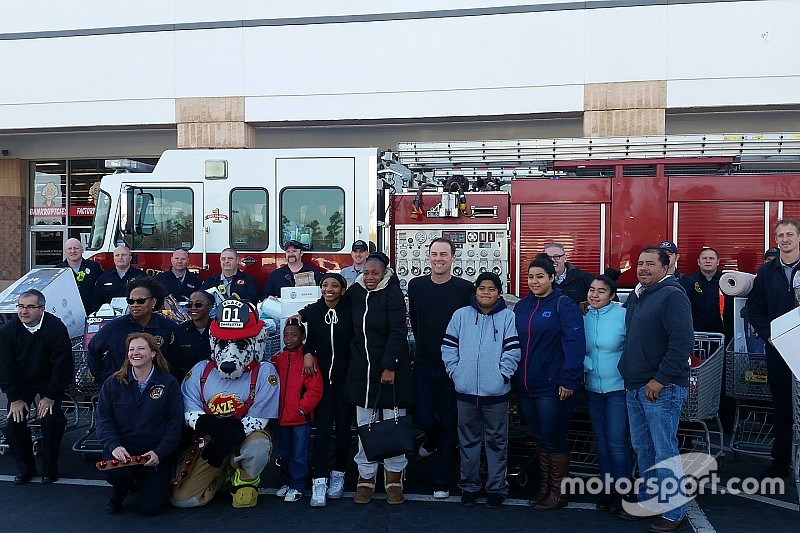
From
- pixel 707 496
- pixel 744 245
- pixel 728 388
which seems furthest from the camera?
pixel 744 245

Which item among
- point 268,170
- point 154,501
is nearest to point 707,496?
point 154,501

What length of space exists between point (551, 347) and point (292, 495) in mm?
2437

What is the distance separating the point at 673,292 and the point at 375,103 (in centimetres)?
1104

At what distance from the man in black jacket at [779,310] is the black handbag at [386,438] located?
318 centimetres

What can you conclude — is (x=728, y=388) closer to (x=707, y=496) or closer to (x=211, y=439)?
(x=707, y=496)

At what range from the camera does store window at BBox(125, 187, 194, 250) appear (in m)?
9.17

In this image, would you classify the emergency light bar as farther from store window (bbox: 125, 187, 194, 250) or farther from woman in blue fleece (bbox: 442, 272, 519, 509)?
woman in blue fleece (bbox: 442, 272, 519, 509)

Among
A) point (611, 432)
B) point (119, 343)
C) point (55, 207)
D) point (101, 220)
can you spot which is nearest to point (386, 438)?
point (611, 432)

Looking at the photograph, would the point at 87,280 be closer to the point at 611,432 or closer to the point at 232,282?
the point at 232,282

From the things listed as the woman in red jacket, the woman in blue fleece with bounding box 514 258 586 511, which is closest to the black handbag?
the woman in red jacket

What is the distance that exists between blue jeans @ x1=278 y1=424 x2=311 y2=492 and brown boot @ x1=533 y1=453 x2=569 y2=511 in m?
1.93

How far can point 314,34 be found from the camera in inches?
609

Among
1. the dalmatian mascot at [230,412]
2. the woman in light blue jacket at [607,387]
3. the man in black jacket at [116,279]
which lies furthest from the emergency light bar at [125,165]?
the woman in light blue jacket at [607,387]

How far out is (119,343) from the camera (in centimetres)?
623
